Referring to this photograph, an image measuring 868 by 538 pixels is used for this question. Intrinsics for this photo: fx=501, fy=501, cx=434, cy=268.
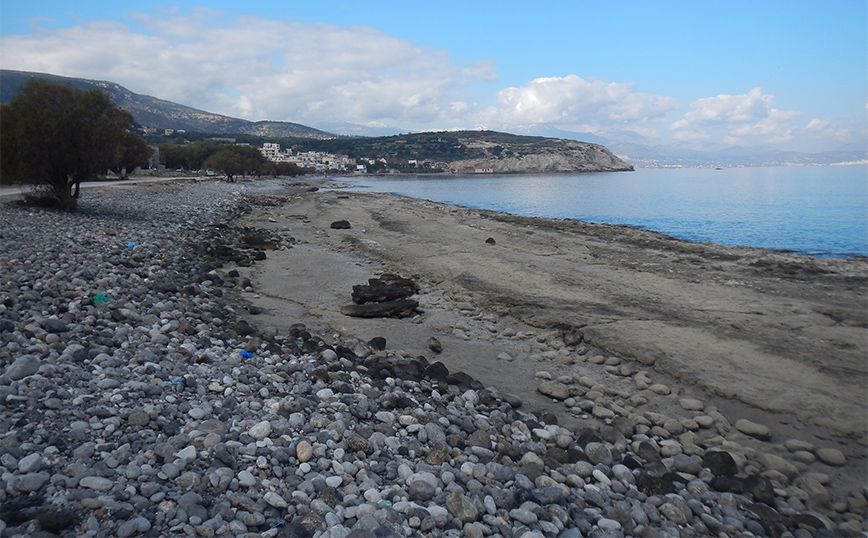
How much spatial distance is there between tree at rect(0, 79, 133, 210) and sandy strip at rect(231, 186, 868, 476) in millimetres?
8245

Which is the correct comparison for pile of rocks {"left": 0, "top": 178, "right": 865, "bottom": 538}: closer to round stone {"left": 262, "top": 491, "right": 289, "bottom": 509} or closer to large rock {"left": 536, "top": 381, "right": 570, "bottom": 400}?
round stone {"left": 262, "top": 491, "right": 289, "bottom": 509}

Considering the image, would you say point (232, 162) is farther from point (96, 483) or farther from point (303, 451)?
point (96, 483)

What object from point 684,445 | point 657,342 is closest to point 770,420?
point 684,445

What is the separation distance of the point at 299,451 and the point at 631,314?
27.6 ft

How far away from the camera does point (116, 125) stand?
1912cm

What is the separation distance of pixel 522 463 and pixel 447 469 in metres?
→ 0.83

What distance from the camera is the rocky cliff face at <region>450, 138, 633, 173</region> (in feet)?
585

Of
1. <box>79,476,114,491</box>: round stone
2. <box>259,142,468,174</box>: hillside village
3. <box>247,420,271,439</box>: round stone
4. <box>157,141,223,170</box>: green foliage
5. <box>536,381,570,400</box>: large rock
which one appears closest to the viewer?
<box>79,476,114,491</box>: round stone

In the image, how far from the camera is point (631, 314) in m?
10.7

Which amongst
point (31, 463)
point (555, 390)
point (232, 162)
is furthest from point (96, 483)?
point (232, 162)

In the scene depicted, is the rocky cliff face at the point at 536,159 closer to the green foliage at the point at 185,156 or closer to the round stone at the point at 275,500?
the green foliage at the point at 185,156

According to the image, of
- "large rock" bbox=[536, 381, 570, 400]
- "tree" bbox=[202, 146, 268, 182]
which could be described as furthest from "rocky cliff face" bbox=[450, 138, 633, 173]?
"large rock" bbox=[536, 381, 570, 400]

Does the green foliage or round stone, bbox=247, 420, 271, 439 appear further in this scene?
the green foliage

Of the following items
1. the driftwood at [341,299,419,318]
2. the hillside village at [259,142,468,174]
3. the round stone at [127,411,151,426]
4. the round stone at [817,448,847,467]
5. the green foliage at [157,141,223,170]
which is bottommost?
the round stone at [817,448,847,467]
